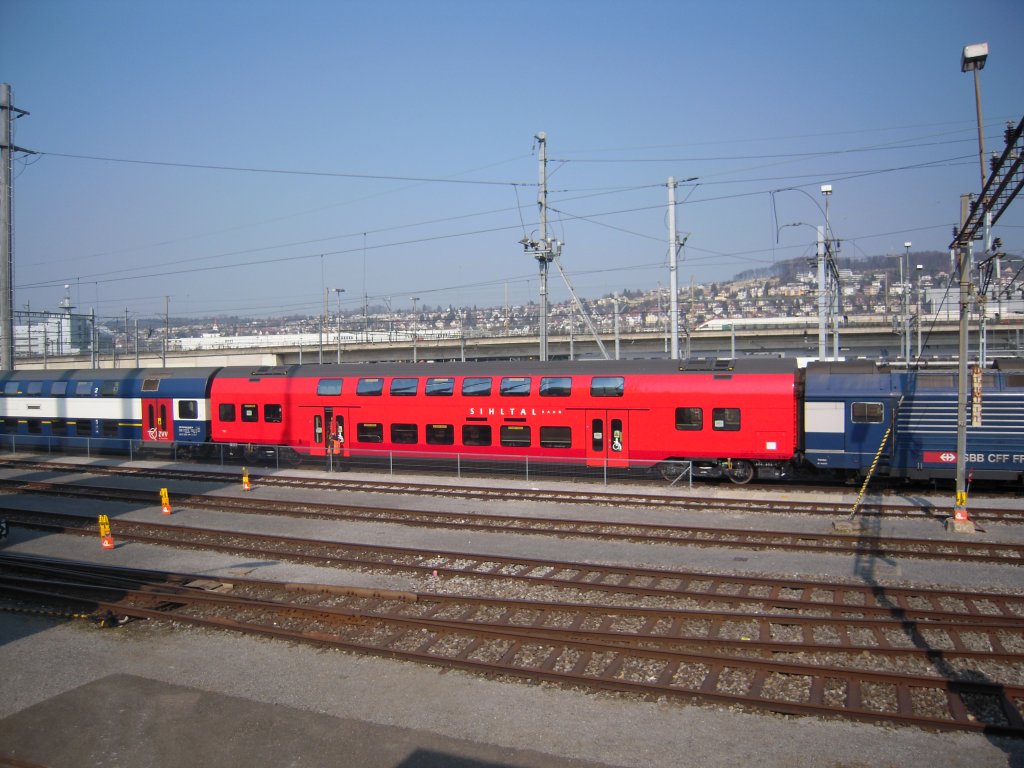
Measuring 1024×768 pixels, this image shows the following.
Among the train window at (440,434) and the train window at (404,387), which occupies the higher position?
the train window at (404,387)

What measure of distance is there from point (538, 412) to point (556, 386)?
3.30ft

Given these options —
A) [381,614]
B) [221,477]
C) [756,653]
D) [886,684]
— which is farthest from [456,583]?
[221,477]

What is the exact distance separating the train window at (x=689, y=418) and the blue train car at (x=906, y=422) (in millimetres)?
2874

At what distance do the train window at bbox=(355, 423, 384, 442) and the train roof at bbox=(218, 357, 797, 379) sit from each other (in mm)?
1793

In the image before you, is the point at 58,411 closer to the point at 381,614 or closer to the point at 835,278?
the point at 381,614

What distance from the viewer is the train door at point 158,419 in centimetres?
2991

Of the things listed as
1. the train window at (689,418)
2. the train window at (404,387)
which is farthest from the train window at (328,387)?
the train window at (689,418)

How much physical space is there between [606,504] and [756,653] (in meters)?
10.2

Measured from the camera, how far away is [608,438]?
74.8ft

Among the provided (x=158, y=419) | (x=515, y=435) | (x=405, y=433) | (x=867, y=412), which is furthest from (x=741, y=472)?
(x=158, y=419)

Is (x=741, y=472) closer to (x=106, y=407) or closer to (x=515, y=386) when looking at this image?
(x=515, y=386)

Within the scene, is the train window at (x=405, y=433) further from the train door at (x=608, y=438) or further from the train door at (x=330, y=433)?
the train door at (x=608, y=438)

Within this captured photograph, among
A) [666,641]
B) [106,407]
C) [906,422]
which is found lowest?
[666,641]

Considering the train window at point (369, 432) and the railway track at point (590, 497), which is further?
the train window at point (369, 432)
